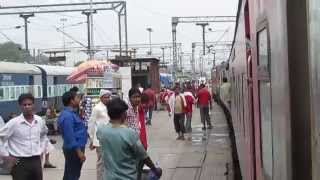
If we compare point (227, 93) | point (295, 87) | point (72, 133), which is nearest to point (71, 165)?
point (72, 133)

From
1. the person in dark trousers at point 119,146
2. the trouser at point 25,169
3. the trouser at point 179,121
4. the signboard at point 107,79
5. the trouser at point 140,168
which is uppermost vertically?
the signboard at point 107,79

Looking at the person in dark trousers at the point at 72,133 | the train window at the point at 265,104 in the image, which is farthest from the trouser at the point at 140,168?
the person in dark trousers at the point at 72,133

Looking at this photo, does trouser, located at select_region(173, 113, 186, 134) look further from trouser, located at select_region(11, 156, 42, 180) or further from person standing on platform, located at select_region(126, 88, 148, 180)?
trouser, located at select_region(11, 156, 42, 180)

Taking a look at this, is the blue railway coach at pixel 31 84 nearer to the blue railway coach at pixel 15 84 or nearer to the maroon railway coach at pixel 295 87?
the blue railway coach at pixel 15 84

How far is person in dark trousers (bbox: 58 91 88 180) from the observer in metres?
8.57

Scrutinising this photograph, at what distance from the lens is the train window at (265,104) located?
2.79 m

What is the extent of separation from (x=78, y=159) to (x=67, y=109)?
0.70 metres

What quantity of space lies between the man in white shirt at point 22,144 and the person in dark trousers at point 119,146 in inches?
77.2

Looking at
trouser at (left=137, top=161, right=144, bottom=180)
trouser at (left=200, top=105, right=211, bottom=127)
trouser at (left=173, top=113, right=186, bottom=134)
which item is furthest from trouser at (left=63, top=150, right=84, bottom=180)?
trouser at (left=200, top=105, right=211, bottom=127)

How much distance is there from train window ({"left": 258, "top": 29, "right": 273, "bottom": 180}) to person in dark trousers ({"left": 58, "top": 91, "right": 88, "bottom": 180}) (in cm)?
552

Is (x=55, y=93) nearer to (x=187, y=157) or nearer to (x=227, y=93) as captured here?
(x=227, y=93)

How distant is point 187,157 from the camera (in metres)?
16.3

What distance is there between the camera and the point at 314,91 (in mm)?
1944

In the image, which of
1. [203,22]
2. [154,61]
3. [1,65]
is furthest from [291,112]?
[203,22]
